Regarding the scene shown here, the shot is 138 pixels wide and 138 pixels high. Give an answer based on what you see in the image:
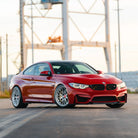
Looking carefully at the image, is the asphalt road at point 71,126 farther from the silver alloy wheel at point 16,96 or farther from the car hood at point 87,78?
the silver alloy wheel at point 16,96

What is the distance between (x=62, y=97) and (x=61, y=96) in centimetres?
4

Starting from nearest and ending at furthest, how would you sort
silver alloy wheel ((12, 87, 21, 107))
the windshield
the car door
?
the car door → the windshield → silver alloy wheel ((12, 87, 21, 107))

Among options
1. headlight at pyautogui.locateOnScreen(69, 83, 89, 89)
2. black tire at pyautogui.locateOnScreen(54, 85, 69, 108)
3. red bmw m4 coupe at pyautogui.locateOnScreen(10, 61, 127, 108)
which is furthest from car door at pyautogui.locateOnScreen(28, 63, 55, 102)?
headlight at pyautogui.locateOnScreen(69, 83, 89, 89)

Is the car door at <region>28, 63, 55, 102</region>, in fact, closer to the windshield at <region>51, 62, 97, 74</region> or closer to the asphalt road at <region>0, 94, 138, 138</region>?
the windshield at <region>51, 62, 97, 74</region>

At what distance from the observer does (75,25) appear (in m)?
82.3

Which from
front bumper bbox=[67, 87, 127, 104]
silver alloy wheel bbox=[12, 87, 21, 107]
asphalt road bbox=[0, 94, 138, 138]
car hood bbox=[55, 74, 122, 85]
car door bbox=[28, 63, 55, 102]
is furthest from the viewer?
silver alloy wheel bbox=[12, 87, 21, 107]

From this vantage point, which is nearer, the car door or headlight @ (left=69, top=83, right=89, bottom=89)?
headlight @ (left=69, top=83, right=89, bottom=89)

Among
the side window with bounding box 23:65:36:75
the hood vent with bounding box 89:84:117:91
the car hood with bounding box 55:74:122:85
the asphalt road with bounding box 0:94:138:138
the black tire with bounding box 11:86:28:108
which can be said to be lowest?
the asphalt road with bounding box 0:94:138:138

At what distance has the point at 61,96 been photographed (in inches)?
628

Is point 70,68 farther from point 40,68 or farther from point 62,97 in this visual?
point 62,97

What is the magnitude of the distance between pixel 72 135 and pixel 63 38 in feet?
235

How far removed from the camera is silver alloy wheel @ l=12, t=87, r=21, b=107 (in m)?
17.4

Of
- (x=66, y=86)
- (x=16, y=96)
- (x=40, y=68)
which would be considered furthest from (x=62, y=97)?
(x=16, y=96)

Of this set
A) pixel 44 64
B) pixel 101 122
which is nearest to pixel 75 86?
pixel 44 64
